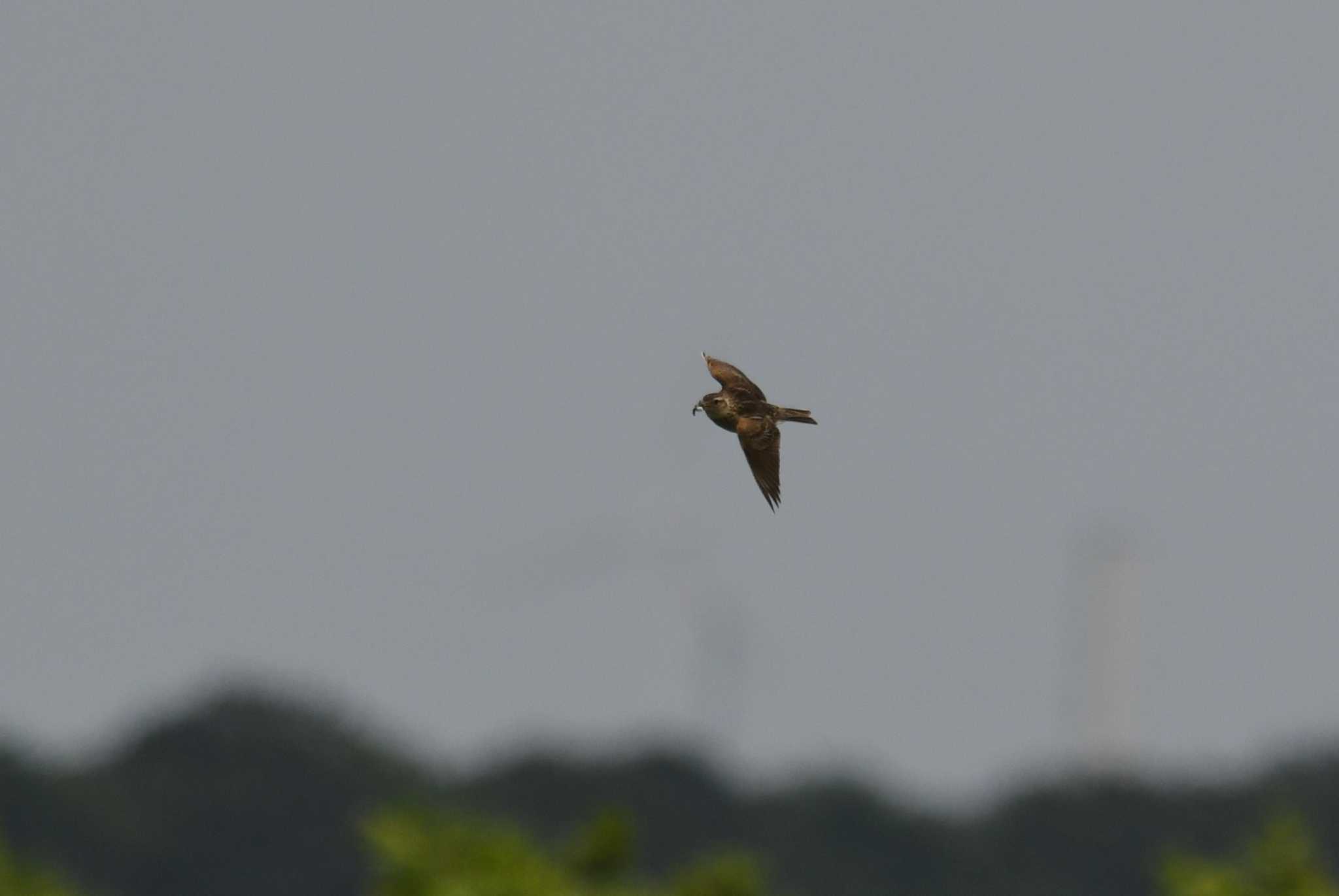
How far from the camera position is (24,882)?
43.5 metres

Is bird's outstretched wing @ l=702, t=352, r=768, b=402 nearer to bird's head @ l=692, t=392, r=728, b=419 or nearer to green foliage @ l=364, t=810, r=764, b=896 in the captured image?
bird's head @ l=692, t=392, r=728, b=419

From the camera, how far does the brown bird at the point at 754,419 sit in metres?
18.5

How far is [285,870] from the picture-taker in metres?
188

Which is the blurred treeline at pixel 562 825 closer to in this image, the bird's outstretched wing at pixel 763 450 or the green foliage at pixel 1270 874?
the green foliage at pixel 1270 874

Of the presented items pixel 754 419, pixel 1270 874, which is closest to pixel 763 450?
pixel 754 419

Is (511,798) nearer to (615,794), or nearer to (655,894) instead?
(615,794)

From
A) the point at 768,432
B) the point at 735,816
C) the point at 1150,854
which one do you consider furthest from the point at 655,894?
the point at 735,816

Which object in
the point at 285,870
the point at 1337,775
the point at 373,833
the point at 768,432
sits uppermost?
the point at 1337,775

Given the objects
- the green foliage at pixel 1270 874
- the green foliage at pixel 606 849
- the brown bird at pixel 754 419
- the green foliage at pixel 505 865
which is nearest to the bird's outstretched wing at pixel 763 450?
the brown bird at pixel 754 419

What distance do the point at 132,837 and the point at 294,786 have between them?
32.1 ft

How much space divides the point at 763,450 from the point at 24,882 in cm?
2669

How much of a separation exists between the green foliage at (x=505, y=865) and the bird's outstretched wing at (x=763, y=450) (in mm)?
14615

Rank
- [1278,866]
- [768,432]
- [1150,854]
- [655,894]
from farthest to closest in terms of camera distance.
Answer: [1150,854], [655,894], [1278,866], [768,432]

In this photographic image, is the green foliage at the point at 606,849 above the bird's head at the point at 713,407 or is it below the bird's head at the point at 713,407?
above
